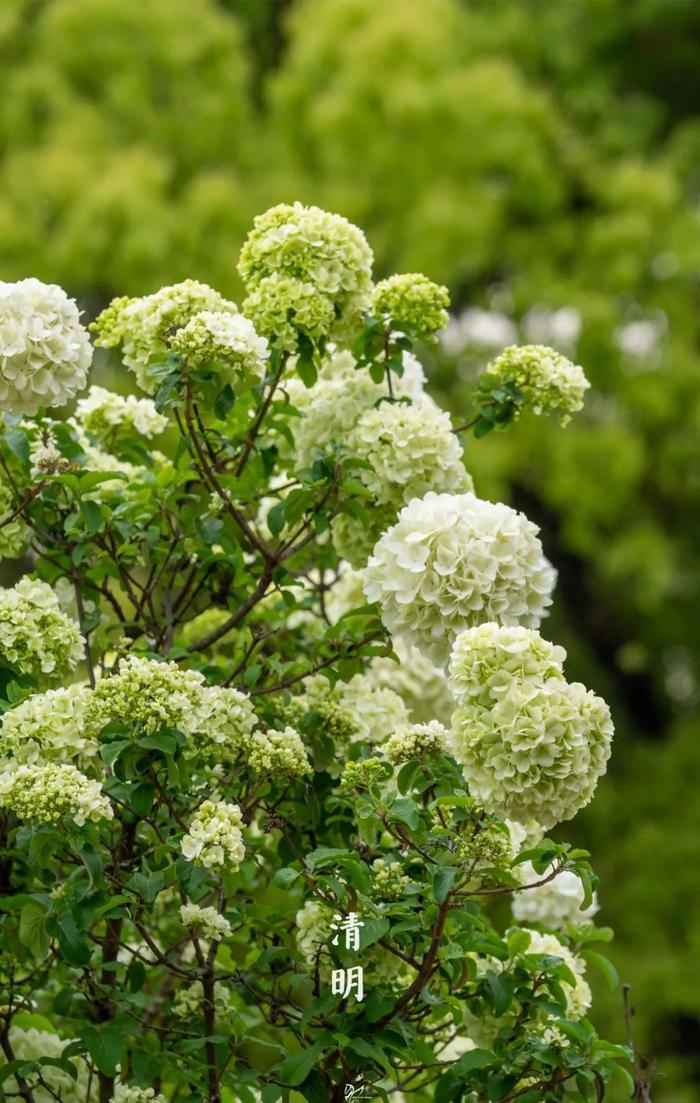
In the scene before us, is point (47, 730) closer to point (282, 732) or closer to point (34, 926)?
point (34, 926)

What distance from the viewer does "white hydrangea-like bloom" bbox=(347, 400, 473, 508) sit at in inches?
118

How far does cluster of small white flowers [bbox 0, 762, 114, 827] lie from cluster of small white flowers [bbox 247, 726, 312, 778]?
328 mm

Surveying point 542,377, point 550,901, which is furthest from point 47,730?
point 550,901

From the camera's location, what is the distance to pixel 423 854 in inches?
100

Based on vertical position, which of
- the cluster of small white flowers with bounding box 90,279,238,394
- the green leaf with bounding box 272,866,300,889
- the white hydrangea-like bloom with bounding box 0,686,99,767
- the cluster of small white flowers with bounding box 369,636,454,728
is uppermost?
the cluster of small white flowers with bounding box 90,279,238,394

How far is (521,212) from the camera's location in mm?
12258

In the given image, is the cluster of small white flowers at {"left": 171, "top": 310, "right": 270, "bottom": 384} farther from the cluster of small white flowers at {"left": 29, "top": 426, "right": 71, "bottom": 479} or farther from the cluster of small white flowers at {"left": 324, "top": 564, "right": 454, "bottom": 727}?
the cluster of small white flowers at {"left": 324, "top": 564, "right": 454, "bottom": 727}

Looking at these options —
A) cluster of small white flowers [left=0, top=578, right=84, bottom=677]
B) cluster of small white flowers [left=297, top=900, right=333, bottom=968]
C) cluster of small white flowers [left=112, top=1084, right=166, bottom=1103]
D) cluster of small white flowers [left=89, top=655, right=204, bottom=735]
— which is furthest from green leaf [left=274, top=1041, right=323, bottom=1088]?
cluster of small white flowers [left=0, top=578, right=84, bottom=677]

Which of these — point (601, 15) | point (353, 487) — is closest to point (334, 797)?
point (353, 487)

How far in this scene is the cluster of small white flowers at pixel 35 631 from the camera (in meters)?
2.86

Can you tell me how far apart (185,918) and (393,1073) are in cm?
44

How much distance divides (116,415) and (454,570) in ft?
3.52

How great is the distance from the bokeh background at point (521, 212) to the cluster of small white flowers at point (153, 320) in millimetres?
7434

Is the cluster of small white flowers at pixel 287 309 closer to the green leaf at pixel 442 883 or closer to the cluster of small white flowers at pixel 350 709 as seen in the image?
the cluster of small white flowers at pixel 350 709
